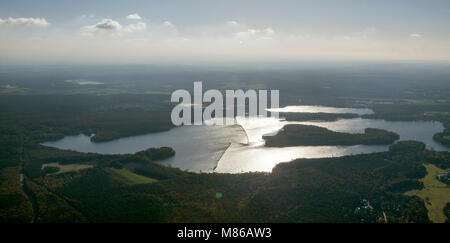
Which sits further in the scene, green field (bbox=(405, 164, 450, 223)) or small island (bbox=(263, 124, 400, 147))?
small island (bbox=(263, 124, 400, 147))

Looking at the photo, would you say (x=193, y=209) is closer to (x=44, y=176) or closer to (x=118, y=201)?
(x=118, y=201)

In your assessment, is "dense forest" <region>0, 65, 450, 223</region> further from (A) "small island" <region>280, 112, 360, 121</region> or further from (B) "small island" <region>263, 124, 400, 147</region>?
(A) "small island" <region>280, 112, 360, 121</region>

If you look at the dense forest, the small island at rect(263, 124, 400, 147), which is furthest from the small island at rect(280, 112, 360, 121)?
the dense forest

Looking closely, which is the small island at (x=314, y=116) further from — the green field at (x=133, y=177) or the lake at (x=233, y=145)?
the green field at (x=133, y=177)

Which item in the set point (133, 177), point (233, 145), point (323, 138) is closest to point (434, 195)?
point (323, 138)

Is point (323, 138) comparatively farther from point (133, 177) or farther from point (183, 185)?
point (133, 177)

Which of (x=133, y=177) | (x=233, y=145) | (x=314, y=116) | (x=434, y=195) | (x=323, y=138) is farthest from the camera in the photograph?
(x=314, y=116)
